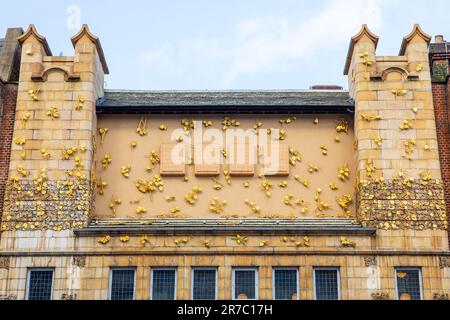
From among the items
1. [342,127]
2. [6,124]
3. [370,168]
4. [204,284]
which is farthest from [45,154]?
[370,168]

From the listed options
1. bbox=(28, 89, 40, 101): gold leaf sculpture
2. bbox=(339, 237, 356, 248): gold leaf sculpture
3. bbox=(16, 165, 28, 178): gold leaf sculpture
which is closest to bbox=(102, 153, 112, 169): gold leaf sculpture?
bbox=(16, 165, 28, 178): gold leaf sculpture

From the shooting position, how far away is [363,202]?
88.3 ft

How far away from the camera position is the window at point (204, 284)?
26031 millimetres

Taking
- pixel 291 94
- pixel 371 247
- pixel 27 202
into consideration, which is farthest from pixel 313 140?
pixel 27 202

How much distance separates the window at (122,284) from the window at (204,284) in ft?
6.66

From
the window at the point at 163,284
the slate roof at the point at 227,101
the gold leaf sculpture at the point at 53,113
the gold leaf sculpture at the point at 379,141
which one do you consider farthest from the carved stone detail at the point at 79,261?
the gold leaf sculpture at the point at 379,141

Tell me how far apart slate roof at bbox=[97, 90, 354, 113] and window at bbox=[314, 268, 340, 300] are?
611 cm

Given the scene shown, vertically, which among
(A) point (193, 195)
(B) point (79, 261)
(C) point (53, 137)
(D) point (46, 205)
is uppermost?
(C) point (53, 137)

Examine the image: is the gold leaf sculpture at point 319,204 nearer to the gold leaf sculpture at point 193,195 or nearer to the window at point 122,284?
the gold leaf sculpture at point 193,195

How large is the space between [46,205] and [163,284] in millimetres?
4775

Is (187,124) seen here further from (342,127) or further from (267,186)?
(342,127)

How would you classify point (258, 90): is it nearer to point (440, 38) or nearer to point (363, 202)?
point (363, 202)

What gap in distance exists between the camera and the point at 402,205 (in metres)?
26.8

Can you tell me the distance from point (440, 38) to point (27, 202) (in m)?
24.6
